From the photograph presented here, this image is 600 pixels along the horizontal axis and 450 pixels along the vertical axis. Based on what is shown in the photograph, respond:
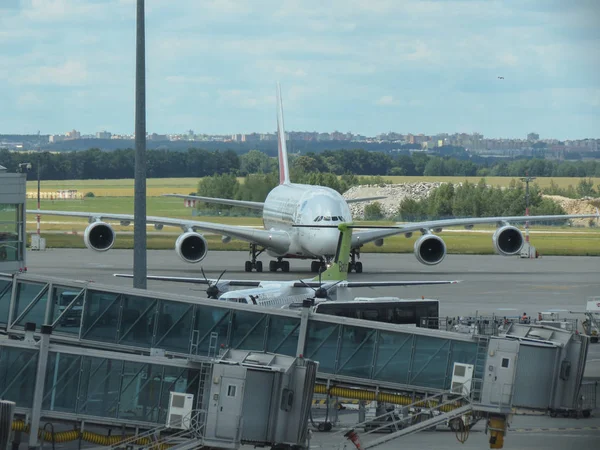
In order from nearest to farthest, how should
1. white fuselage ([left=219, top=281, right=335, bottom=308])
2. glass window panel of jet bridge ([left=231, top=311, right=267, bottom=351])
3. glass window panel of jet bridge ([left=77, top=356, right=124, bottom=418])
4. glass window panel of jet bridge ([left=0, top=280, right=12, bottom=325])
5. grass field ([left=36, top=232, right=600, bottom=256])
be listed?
glass window panel of jet bridge ([left=77, top=356, right=124, bottom=418]) < glass window panel of jet bridge ([left=231, top=311, right=267, bottom=351]) < glass window panel of jet bridge ([left=0, top=280, right=12, bottom=325]) < white fuselage ([left=219, top=281, right=335, bottom=308]) < grass field ([left=36, top=232, right=600, bottom=256])

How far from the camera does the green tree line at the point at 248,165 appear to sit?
13588cm

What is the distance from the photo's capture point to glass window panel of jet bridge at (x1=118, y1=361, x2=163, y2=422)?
23.1m

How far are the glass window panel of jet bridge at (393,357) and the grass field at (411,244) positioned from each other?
220 feet

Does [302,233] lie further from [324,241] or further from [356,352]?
[356,352]

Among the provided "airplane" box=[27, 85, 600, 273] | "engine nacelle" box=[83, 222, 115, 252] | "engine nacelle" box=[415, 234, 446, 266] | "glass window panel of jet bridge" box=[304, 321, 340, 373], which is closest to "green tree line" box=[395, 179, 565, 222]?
"airplane" box=[27, 85, 600, 273]

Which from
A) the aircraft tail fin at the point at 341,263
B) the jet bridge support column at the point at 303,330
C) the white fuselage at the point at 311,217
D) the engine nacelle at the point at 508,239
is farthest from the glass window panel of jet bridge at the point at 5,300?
the engine nacelle at the point at 508,239

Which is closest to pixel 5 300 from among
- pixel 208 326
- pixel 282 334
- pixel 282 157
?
pixel 208 326

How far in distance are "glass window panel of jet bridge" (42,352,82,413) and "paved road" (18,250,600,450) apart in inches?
241

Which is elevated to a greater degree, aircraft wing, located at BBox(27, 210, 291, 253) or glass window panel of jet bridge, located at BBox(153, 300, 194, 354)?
glass window panel of jet bridge, located at BBox(153, 300, 194, 354)

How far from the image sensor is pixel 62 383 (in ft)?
74.7

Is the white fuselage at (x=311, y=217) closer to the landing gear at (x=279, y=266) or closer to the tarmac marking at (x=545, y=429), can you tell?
the landing gear at (x=279, y=266)

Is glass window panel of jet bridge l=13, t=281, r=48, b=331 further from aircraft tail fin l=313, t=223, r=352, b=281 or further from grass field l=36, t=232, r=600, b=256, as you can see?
grass field l=36, t=232, r=600, b=256

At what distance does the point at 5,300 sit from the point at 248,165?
4855 inches

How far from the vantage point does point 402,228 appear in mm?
67562
